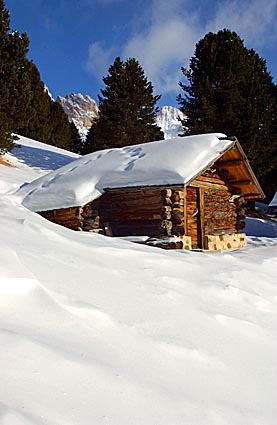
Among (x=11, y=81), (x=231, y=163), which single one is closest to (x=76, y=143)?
(x=11, y=81)

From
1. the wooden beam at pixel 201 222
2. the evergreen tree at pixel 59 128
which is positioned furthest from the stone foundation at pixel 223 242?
the evergreen tree at pixel 59 128

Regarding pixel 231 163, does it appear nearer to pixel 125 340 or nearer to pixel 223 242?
pixel 223 242

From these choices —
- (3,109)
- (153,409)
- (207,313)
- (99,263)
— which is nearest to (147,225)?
(99,263)

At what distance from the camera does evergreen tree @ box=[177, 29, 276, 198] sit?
795 inches

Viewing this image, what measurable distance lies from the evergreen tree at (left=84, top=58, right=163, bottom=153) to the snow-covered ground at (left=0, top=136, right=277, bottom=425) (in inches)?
757

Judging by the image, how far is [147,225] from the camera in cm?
999

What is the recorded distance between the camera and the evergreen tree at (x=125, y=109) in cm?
2314

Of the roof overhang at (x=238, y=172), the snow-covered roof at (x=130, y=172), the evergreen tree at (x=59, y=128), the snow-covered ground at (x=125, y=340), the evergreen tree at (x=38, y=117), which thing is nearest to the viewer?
the snow-covered ground at (x=125, y=340)

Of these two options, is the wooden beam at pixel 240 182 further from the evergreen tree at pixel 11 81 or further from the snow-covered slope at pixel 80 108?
the snow-covered slope at pixel 80 108

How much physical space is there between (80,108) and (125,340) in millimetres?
151091

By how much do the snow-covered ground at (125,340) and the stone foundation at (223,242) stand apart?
6609 millimetres

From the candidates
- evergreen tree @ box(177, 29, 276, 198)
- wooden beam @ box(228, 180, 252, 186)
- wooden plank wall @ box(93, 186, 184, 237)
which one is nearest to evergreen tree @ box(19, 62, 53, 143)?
evergreen tree @ box(177, 29, 276, 198)

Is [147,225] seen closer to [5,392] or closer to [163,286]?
[163,286]

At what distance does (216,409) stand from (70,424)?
910 mm
